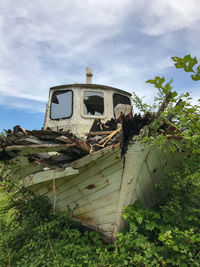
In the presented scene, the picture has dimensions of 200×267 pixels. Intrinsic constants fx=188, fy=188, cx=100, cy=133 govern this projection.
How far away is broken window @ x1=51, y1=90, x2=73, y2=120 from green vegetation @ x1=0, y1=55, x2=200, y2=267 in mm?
2361

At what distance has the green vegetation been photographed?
2.24 m

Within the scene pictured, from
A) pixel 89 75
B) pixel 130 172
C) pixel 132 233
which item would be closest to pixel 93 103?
pixel 89 75

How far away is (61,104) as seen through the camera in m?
5.25

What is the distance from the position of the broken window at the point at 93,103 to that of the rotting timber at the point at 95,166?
1993 millimetres

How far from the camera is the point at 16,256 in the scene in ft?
9.16

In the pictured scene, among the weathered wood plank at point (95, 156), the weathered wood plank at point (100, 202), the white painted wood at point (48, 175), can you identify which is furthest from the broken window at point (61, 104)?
the weathered wood plank at point (95, 156)

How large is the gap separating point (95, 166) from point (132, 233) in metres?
1.11

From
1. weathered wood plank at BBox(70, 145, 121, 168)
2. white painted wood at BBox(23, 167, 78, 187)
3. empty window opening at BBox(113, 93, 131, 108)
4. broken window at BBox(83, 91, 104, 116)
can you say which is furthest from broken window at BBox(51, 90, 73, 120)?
weathered wood plank at BBox(70, 145, 121, 168)

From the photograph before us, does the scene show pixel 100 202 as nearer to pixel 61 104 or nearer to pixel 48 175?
pixel 48 175

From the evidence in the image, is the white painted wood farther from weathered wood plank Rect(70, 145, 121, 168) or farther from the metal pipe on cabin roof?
the metal pipe on cabin roof

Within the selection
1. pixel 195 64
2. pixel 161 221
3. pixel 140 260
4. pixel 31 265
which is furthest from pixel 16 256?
pixel 195 64

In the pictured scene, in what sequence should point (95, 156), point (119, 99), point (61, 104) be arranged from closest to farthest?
point (95, 156) → point (61, 104) → point (119, 99)

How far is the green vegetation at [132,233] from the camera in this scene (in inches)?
88.4

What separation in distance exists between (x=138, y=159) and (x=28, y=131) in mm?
1455
